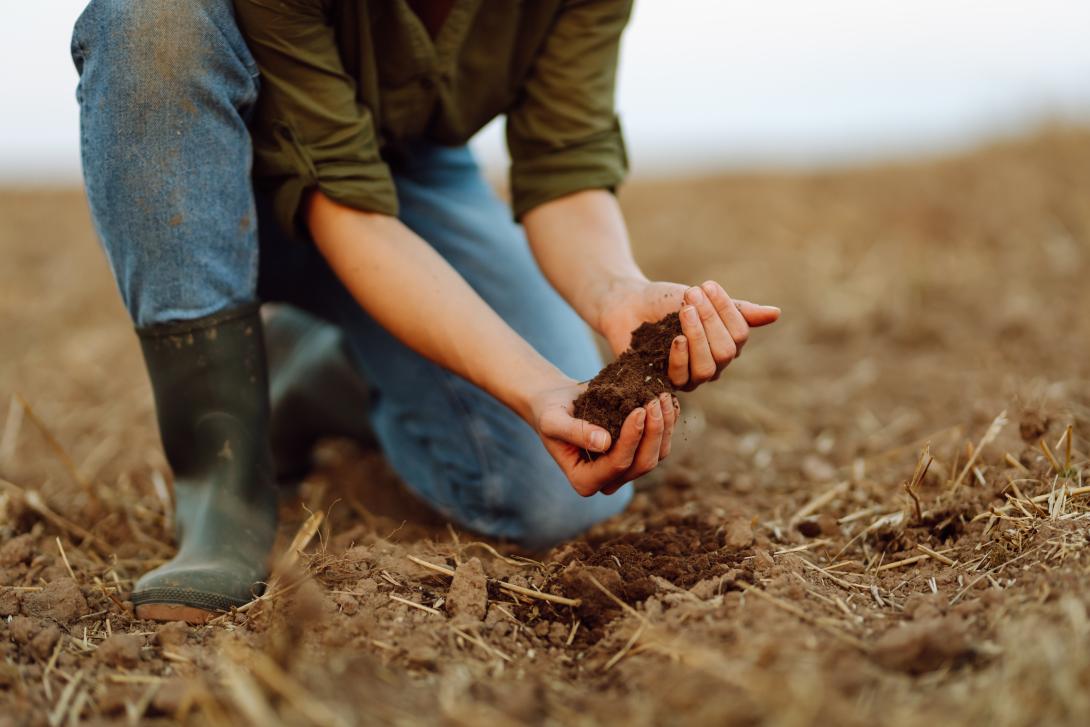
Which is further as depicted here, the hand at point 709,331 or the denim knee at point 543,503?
the denim knee at point 543,503

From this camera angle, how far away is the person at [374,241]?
1.48 meters

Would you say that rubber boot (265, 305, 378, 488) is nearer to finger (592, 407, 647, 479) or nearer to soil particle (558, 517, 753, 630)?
soil particle (558, 517, 753, 630)

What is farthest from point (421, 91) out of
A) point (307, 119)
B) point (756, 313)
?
point (756, 313)

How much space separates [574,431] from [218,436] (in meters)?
0.68

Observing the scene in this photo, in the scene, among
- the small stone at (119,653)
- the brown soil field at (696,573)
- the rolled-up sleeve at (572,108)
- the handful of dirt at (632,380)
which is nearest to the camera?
the brown soil field at (696,573)

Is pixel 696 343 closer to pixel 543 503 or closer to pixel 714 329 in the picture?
pixel 714 329

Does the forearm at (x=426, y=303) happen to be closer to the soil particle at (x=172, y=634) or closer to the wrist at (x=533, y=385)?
the wrist at (x=533, y=385)

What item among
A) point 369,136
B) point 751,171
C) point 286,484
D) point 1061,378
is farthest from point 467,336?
point 751,171

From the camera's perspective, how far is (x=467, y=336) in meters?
1.50

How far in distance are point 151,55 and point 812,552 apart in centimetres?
132

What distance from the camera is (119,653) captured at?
1.24 metres

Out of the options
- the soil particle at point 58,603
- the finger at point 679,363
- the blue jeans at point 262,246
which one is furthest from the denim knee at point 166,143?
the finger at point 679,363

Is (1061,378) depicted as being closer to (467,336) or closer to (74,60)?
(467,336)

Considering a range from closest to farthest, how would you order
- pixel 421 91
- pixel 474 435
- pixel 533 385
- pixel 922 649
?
pixel 922 649, pixel 533 385, pixel 421 91, pixel 474 435
